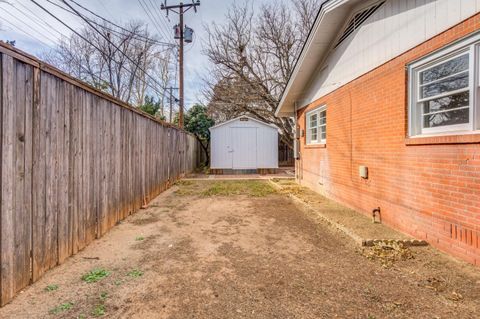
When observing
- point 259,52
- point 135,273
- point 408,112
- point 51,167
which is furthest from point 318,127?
point 259,52

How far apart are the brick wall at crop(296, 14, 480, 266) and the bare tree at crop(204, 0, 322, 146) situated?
1208 centimetres

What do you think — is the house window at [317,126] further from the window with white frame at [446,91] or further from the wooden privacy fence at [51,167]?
the wooden privacy fence at [51,167]

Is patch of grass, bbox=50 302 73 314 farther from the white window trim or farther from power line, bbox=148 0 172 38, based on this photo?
power line, bbox=148 0 172 38

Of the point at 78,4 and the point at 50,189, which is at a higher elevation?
the point at 78,4

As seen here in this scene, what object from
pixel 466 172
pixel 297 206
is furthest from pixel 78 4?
pixel 466 172

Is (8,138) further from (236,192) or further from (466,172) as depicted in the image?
(236,192)

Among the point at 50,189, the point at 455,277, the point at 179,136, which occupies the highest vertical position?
the point at 179,136

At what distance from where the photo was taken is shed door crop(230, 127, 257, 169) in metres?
15.5

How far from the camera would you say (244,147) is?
15578mm

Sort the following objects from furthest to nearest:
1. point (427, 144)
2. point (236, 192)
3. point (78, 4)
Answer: point (236, 192) < point (78, 4) < point (427, 144)

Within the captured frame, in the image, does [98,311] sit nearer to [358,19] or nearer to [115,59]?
[358,19]

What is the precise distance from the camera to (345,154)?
A: 646 centimetres

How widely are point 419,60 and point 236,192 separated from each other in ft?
20.5

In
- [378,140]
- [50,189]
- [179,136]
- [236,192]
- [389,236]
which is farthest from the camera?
[179,136]
